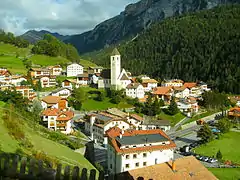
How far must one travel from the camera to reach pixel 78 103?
54.8 metres

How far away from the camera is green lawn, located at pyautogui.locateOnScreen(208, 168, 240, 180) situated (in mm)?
28772

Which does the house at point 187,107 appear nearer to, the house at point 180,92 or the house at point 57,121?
the house at point 180,92

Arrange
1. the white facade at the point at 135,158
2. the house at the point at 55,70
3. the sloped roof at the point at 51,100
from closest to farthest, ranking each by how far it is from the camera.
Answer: the white facade at the point at 135,158
the sloped roof at the point at 51,100
the house at the point at 55,70

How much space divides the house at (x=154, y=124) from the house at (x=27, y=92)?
66.2 feet

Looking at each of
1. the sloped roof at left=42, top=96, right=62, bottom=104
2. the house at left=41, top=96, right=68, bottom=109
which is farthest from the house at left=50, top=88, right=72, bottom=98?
the sloped roof at left=42, top=96, right=62, bottom=104

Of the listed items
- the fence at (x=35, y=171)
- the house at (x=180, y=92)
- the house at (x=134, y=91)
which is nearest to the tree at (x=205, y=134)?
the house at (x=134, y=91)

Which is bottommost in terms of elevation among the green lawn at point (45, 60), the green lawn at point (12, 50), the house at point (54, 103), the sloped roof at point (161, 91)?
the house at point (54, 103)

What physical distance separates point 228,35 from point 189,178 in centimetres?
10683

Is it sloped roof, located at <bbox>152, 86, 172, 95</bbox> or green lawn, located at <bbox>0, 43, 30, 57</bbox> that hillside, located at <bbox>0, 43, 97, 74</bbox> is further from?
sloped roof, located at <bbox>152, 86, 172, 95</bbox>

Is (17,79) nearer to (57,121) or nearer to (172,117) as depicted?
(57,121)

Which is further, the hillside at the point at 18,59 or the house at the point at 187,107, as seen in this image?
the hillside at the point at 18,59

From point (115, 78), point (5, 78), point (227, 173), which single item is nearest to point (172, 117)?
point (115, 78)

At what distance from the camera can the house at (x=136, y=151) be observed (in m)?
27.9

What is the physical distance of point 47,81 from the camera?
6675cm
